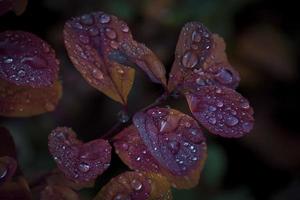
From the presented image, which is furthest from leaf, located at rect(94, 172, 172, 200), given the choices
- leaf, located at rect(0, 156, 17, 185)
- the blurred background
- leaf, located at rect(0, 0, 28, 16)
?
the blurred background

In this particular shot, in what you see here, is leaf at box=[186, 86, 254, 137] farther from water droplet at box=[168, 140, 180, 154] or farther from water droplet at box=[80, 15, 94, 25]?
water droplet at box=[80, 15, 94, 25]

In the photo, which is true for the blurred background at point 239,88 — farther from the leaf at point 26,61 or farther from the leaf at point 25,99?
the leaf at point 26,61

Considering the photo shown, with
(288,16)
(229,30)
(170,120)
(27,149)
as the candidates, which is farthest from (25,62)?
(288,16)

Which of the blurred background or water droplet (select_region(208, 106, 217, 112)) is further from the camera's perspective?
the blurred background

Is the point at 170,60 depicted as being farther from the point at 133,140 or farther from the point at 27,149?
the point at 133,140

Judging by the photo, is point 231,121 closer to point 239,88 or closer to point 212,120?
point 212,120

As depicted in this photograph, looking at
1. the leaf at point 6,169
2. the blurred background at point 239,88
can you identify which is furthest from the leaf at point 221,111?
the blurred background at point 239,88
